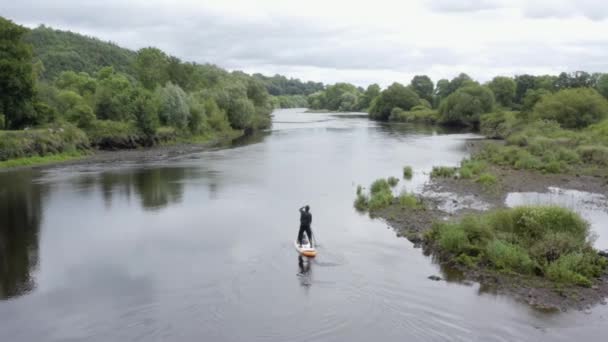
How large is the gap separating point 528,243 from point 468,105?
9793cm

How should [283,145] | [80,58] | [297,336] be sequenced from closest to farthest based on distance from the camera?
[297,336]
[283,145]
[80,58]

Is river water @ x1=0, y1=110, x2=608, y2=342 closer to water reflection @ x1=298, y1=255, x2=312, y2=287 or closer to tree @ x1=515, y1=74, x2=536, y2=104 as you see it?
water reflection @ x1=298, y1=255, x2=312, y2=287

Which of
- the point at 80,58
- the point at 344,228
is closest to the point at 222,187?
the point at 344,228

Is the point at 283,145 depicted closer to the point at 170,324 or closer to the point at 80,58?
the point at 170,324

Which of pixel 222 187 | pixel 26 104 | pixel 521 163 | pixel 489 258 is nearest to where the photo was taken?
pixel 489 258

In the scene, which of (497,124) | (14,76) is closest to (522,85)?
(497,124)

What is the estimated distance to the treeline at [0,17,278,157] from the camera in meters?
56.2

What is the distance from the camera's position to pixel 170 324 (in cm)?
1627

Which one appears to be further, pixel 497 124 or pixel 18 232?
pixel 497 124

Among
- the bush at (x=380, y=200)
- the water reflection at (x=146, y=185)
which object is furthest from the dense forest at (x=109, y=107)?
the bush at (x=380, y=200)

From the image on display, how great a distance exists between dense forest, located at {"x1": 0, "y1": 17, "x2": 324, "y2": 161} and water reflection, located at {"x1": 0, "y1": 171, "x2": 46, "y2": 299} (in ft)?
47.1

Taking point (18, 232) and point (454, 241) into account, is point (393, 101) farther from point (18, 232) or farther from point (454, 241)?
point (18, 232)

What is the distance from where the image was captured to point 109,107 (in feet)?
232

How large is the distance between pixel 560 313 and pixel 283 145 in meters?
58.1
